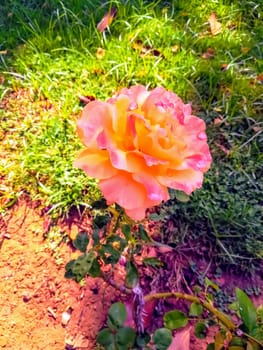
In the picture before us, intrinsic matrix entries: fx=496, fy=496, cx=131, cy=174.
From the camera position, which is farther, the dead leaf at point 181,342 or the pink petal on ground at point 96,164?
the dead leaf at point 181,342

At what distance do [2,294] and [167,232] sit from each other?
62 cm

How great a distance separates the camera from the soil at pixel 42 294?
162 centimetres

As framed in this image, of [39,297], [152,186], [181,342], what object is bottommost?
[39,297]

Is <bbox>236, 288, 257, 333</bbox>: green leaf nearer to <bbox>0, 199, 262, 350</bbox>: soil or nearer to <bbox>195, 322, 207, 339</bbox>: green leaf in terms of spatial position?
<bbox>195, 322, 207, 339</bbox>: green leaf

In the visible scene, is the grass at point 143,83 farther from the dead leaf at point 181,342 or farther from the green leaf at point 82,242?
the green leaf at point 82,242

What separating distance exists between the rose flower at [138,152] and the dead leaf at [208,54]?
4.60 feet

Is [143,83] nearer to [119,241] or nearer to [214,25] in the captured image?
[214,25]

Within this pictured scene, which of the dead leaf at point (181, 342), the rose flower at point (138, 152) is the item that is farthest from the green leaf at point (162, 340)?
the rose flower at point (138, 152)

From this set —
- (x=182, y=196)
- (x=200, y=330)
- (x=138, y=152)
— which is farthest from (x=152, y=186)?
(x=200, y=330)

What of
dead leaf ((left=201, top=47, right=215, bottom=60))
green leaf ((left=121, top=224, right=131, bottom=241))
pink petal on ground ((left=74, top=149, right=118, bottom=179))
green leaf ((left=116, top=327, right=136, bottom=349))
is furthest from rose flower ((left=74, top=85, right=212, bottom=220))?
dead leaf ((left=201, top=47, right=215, bottom=60))

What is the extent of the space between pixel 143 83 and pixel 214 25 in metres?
0.56

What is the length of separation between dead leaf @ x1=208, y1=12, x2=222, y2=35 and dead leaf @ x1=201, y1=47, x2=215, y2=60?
0.12m

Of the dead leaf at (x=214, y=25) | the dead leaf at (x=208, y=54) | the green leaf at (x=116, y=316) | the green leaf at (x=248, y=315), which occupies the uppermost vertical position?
the green leaf at (x=116, y=316)

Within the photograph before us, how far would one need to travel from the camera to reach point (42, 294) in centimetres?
172
